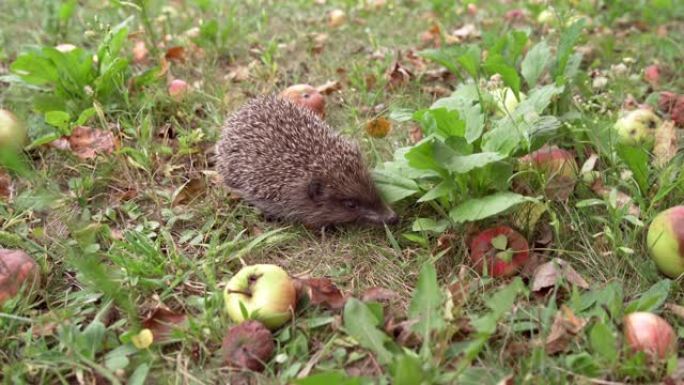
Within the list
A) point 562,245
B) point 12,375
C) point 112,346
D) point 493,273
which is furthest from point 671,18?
point 12,375

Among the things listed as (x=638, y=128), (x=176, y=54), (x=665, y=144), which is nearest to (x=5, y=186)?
(x=176, y=54)

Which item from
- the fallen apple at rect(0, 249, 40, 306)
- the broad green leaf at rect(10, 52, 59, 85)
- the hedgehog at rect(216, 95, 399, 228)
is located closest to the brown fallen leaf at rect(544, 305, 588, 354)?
the hedgehog at rect(216, 95, 399, 228)

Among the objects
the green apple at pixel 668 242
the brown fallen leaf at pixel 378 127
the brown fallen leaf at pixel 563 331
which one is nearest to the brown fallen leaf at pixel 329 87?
the brown fallen leaf at pixel 378 127

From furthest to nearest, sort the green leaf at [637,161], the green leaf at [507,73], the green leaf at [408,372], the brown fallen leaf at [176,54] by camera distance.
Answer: the brown fallen leaf at [176,54], the green leaf at [507,73], the green leaf at [637,161], the green leaf at [408,372]

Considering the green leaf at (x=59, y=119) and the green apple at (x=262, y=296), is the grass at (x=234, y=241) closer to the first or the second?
the green apple at (x=262, y=296)

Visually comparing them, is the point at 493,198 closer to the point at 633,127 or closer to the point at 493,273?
the point at 493,273

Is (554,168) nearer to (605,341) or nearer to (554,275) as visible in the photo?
(554,275)

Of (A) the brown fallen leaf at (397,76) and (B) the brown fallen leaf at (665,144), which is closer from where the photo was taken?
(B) the brown fallen leaf at (665,144)
